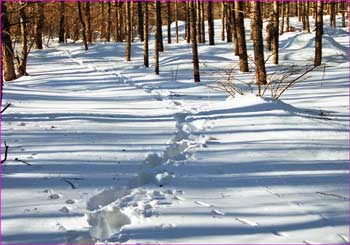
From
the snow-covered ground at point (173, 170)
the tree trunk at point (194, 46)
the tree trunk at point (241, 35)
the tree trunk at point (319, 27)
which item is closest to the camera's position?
the snow-covered ground at point (173, 170)

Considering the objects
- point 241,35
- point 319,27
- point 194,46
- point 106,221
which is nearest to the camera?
point 106,221

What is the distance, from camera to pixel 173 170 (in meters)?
5.33

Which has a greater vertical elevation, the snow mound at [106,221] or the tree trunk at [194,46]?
the tree trunk at [194,46]

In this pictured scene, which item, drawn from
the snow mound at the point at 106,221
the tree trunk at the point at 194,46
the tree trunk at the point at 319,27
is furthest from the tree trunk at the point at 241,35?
the snow mound at the point at 106,221

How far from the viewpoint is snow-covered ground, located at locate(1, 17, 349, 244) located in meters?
3.86

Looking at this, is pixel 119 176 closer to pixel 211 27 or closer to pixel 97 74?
pixel 97 74

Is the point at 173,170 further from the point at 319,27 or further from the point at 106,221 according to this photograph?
the point at 319,27

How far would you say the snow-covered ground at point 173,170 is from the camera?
3.86 metres

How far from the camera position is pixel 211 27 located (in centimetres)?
2572

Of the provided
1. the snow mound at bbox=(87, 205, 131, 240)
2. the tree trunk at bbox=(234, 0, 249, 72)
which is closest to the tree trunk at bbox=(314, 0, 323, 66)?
the tree trunk at bbox=(234, 0, 249, 72)

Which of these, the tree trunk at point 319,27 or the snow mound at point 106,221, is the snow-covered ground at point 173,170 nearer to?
the snow mound at point 106,221

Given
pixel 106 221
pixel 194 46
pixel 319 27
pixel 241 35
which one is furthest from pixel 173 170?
pixel 319 27

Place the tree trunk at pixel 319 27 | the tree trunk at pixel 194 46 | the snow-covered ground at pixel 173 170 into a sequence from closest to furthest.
Answer: the snow-covered ground at pixel 173 170 → the tree trunk at pixel 194 46 → the tree trunk at pixel 319 27

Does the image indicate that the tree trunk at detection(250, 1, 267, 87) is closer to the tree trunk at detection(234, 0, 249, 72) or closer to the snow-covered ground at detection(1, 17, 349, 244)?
the tree trunk at detection(234, 0, 249, 72)
